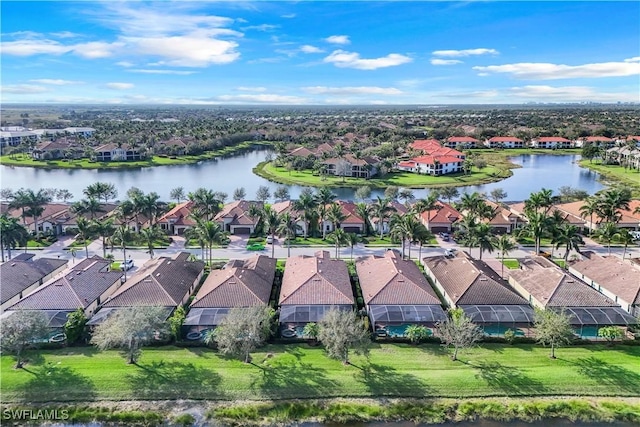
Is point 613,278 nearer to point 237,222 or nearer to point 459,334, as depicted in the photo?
point 459,334

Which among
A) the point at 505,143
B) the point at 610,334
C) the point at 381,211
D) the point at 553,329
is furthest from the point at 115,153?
the point at 505,143

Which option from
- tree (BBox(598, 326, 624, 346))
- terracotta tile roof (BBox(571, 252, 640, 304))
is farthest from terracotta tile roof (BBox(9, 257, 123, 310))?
terracotta tile roof (BBox(571, 252, 640, 304))

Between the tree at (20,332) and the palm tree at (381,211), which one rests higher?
the palm tree at (381,211)

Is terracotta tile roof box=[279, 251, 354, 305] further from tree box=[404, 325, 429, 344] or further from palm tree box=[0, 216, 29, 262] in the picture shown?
palm tree box=[0, 216, 29, 262]

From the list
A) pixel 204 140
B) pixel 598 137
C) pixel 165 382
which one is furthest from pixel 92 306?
pixel 598 137

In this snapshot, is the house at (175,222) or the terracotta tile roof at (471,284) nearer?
the terracotta tile roof at (471,284)

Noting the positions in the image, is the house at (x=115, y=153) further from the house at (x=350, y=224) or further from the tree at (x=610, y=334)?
the tree at (x=610, y=334)

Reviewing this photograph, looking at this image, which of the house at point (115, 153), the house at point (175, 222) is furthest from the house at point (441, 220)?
the house at point (115, 153)
